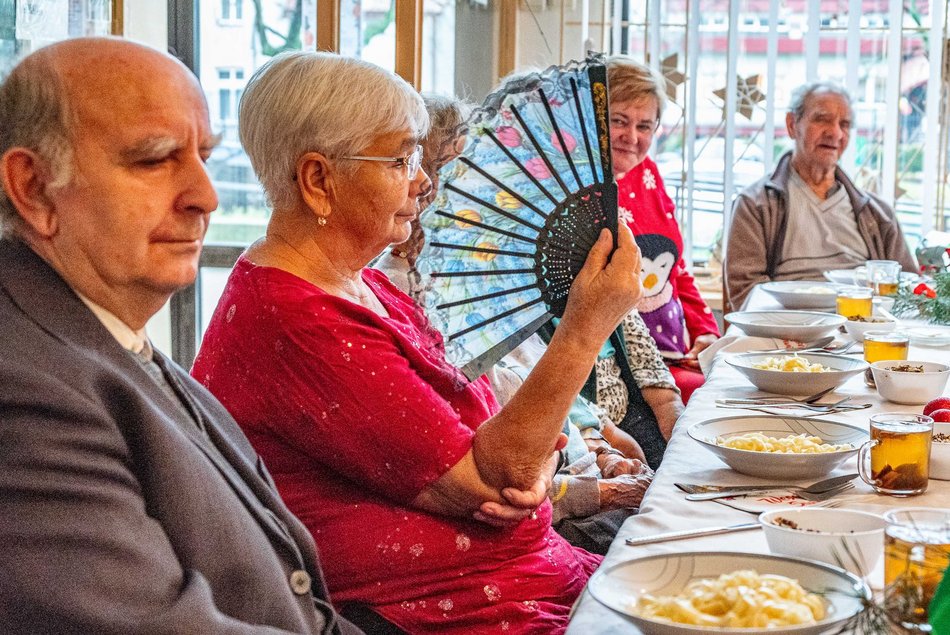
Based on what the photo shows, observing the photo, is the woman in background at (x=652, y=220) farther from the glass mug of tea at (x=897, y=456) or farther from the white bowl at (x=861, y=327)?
the glass mug of tea at (x=897, y=456)

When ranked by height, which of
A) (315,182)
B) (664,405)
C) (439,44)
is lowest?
(664,405)

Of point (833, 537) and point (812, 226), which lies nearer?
point (833, 537)

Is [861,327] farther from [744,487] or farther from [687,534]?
[687,534]

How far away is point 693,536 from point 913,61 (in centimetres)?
427

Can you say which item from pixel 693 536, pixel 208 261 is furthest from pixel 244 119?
pixel 208 261

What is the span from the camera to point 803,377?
87.6 inches

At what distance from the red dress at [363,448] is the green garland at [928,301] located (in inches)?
78.2

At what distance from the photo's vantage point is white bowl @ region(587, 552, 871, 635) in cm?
99

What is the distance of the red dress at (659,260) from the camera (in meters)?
3.62

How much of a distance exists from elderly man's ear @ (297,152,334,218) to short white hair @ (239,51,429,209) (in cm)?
1

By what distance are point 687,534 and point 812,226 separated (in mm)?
3321

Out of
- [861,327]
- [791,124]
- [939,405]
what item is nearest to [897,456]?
[939,405]

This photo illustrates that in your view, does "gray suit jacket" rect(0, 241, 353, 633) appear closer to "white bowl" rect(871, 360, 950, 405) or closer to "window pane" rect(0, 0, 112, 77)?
"white bowl" rect(871, 360, 950, 405)

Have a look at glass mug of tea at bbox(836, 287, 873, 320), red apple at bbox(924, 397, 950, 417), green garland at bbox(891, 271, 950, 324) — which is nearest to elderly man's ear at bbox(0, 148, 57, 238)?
red apple at bbox(924, 397, 950, 417)
